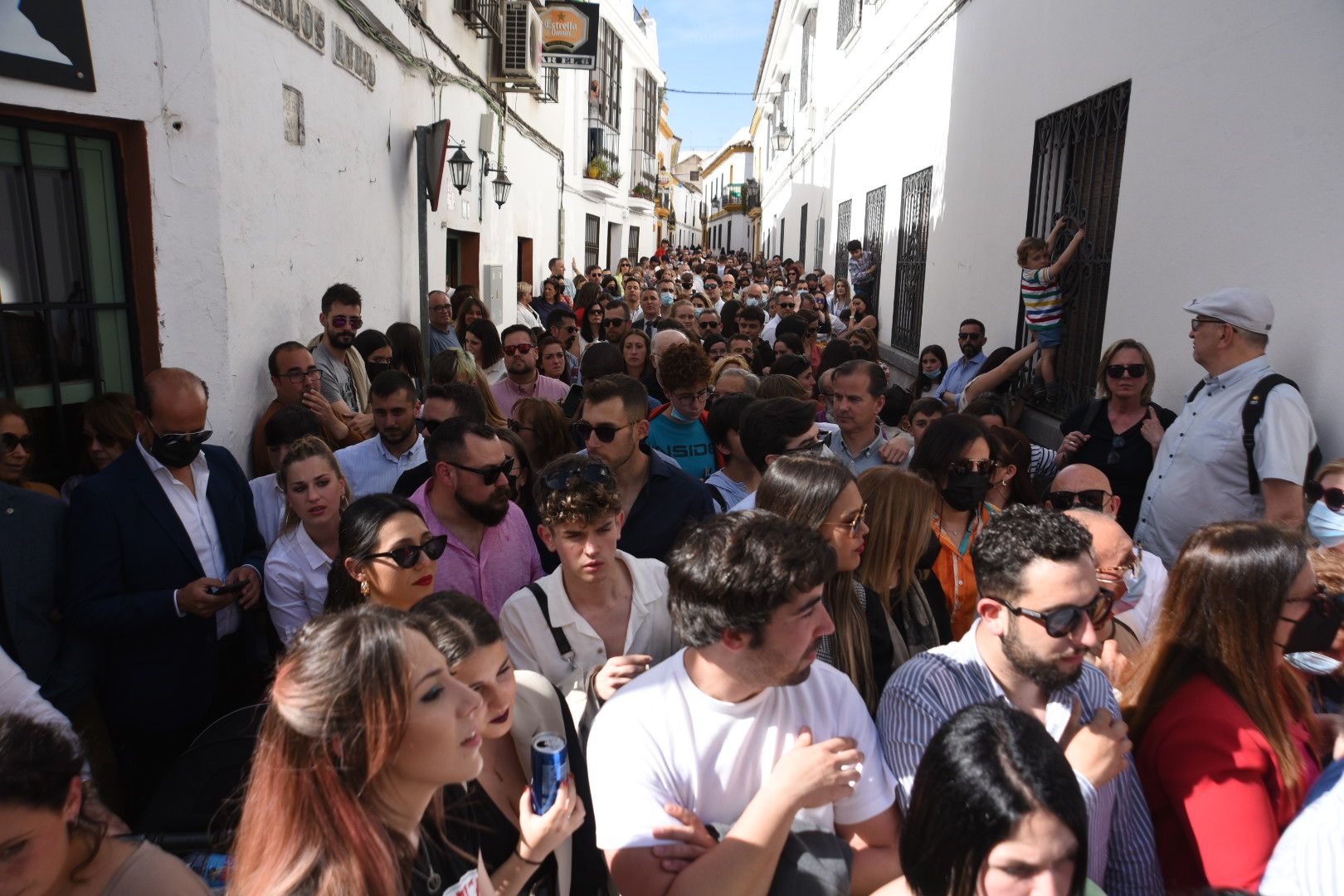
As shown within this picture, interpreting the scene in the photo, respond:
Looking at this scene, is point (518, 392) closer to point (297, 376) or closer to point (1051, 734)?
point (297, 376)

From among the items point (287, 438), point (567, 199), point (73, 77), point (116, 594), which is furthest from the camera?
point (567, 199)

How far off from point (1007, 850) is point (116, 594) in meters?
2.91

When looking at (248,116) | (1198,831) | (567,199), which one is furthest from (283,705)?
(567,199)

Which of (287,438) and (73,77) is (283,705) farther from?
(73,77)

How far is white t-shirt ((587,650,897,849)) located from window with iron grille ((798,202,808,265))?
68.0 ft

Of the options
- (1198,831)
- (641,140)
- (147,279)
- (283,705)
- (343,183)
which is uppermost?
(641,140)

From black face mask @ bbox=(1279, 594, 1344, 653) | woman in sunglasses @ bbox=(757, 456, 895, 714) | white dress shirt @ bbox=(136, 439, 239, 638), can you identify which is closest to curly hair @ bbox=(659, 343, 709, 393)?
woman in sunglasses @ bbox=(757, 456, 895, 714)

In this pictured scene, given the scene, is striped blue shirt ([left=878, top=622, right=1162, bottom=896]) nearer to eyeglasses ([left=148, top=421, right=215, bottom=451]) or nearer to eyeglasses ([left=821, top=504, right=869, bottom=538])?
eyeglasses ([left=821, top=504, right=869, bottom=538])

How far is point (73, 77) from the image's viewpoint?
3.62 metres

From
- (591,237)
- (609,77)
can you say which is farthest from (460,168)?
(609,77)

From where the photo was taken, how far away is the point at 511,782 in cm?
206

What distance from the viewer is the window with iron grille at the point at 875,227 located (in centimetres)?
1299

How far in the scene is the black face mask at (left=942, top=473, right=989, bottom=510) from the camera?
3.35m

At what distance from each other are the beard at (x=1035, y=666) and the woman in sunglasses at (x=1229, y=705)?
256 millimetres
